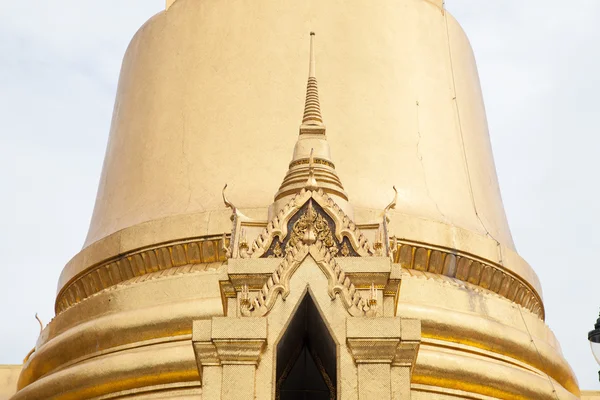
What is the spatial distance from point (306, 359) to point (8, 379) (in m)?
6.42

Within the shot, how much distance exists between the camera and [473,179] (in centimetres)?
1370

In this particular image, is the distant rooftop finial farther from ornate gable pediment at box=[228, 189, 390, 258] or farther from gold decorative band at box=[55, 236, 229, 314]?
ornate gable pediment at box=[228, 189, 390, 258]

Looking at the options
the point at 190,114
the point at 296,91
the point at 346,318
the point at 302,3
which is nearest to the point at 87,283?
the point at 190,114

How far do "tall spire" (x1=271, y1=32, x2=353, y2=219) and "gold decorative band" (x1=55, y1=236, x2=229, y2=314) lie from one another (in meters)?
1.22

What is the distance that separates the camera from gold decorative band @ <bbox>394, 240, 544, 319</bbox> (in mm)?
12195

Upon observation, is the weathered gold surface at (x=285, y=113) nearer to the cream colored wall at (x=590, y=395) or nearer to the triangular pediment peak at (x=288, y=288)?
the cream colored wall at (x=590, y=395)

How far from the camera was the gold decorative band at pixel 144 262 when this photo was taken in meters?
12.2

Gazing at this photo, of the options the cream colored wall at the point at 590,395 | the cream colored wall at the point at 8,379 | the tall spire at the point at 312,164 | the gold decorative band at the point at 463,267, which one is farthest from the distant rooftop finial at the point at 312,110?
the cream colored wall at the point at 8,379

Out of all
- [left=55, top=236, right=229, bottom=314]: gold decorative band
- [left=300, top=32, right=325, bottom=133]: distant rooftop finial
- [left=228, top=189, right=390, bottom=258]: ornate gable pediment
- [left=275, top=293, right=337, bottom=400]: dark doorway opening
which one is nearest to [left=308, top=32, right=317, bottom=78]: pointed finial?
[left=300, top=32, right=325, bottom=133]: distant rooftop finial

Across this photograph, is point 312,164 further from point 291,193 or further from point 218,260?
point 218,260

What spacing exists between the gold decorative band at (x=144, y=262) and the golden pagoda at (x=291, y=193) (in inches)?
0.7

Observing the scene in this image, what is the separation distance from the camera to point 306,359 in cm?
917

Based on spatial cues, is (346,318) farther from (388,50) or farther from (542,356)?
(388,50)

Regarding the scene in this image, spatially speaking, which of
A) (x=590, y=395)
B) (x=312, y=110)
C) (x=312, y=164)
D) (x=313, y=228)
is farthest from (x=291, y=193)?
(x=590, y=395)
